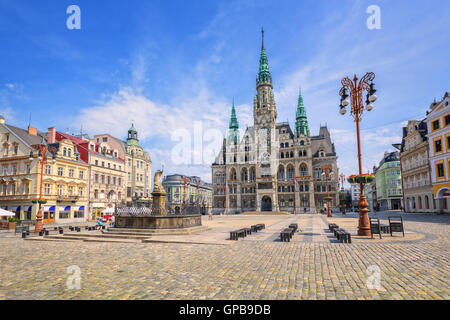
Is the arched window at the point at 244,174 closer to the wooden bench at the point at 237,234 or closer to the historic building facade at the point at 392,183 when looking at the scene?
the historic building facade at the point at 392,183

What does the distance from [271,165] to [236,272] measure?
237ft

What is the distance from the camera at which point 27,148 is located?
3716 cm

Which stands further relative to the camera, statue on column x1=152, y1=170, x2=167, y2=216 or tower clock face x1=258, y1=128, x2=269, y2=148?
tower clock face x1=258, y1=128, x2=269, y2=148

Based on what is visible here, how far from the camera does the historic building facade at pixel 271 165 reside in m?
74.4

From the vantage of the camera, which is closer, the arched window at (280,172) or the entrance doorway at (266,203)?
the entrance doorway at (266,203)

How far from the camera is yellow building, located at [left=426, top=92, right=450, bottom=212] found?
34125 millimetres

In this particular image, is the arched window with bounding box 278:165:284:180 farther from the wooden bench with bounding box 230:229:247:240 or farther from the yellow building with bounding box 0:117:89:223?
the wooden bench with bounding box 230:229:247:240

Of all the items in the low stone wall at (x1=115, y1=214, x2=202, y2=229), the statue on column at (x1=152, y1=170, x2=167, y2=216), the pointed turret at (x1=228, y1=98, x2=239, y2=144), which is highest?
the pointed turret at (x1=228, y1=98, x2=239, y2=144)

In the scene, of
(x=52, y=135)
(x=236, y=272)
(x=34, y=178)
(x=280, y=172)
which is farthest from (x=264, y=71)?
(x=236, y=272)

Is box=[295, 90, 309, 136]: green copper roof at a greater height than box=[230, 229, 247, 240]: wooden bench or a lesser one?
greater

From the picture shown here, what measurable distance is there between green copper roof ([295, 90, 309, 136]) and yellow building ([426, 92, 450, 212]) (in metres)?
42.8

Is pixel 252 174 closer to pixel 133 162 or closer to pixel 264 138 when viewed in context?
pixel 264 138

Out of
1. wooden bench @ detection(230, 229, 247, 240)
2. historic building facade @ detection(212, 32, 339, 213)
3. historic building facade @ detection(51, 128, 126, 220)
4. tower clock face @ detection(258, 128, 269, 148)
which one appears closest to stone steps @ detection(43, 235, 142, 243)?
wooden bench @ detection(230, 229, 247, 240)

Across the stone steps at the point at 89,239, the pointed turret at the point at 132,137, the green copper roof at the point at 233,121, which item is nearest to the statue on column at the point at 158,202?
the stone steps at the point at 89,239
